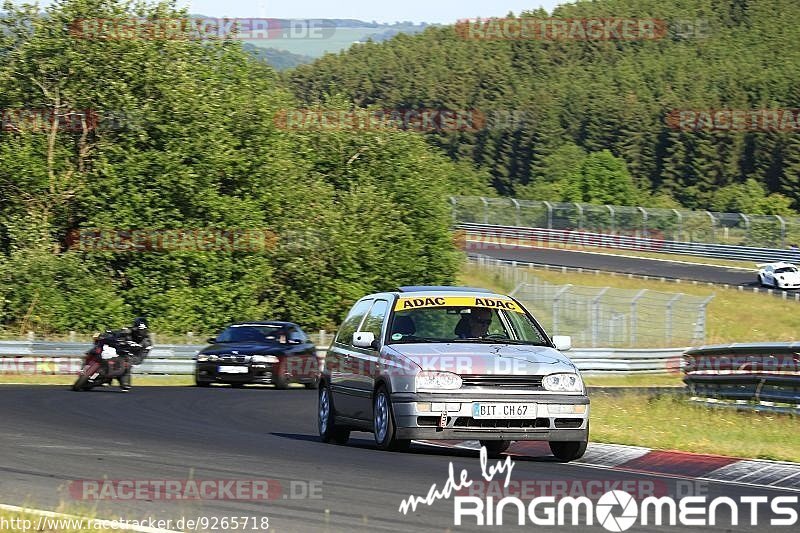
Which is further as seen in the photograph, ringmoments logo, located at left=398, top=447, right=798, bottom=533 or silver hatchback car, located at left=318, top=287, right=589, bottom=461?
silver hatchback car, located at left=318, top=287, right=589, bottom=461

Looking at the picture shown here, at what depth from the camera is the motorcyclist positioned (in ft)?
78.7

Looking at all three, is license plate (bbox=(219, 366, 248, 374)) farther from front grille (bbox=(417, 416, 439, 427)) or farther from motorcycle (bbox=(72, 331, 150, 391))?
front grille (bbox=(417, 416, 439, 427))

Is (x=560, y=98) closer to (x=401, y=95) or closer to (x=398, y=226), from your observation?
(x=401, y=95)

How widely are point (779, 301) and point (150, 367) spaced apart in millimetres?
31717

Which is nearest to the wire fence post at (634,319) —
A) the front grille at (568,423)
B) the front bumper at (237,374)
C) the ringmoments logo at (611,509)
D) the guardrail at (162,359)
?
the guardrail at (162,359)

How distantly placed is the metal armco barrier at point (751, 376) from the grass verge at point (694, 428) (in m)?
0.40

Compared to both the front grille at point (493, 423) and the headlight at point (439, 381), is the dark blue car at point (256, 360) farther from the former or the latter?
the front grille at point (493, 423)

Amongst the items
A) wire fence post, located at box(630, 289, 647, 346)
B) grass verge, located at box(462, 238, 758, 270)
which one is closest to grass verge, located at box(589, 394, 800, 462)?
wire fence post, located at box(630, 289, 647, 346)

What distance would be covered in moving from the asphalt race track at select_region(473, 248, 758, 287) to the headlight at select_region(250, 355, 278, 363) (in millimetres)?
37100

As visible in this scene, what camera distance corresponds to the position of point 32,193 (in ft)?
146

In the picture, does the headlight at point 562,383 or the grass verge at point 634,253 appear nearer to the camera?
the headlight at point 562,383

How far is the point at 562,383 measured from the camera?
12.4 meters

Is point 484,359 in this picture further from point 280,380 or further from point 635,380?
point 635,380

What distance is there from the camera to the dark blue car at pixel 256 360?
27594mm
